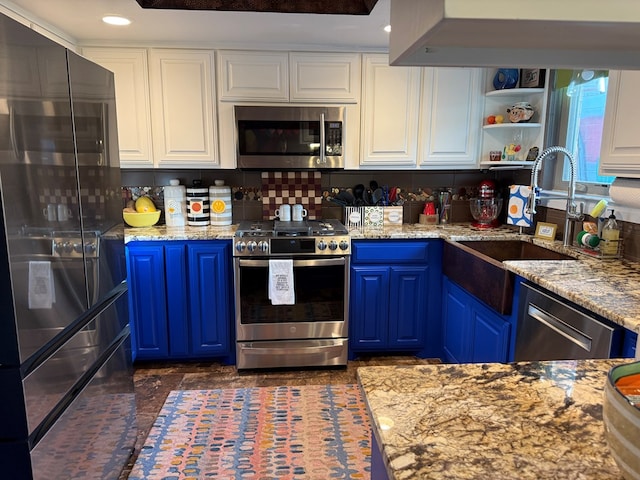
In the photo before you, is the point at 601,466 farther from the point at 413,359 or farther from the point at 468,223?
the point at 468,223

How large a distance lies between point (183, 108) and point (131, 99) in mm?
337

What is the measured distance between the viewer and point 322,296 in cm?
284

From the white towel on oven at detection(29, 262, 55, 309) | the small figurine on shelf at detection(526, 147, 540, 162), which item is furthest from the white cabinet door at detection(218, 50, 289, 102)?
the white towel on oven at detection(29, 262, 55, 309)

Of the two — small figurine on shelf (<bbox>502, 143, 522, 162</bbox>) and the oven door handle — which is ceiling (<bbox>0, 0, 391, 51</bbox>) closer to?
small figurine on shelf (<bbox>502, 143, 522, 162</bbox>)

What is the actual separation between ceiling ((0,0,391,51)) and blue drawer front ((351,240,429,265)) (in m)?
1.28

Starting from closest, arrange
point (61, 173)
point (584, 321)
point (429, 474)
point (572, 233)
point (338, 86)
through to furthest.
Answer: point (429, 474) < point (61, 173) < point (584, 321) < point (572, 233) < point (338, 86)

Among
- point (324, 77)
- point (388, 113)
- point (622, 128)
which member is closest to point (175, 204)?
point (324, 77)

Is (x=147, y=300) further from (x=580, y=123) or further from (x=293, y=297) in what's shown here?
(x=580, y=123)

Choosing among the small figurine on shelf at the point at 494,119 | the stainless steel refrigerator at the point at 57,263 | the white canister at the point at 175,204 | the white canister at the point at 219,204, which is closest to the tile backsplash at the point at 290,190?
the white canister at the point at 219,204

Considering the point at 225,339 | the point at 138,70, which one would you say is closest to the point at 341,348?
the point at 225,339

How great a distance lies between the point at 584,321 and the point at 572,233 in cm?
114

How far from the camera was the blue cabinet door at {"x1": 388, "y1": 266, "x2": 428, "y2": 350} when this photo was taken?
2961 mm

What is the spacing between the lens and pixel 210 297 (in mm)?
2861

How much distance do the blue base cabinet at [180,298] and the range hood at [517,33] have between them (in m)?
2.21
